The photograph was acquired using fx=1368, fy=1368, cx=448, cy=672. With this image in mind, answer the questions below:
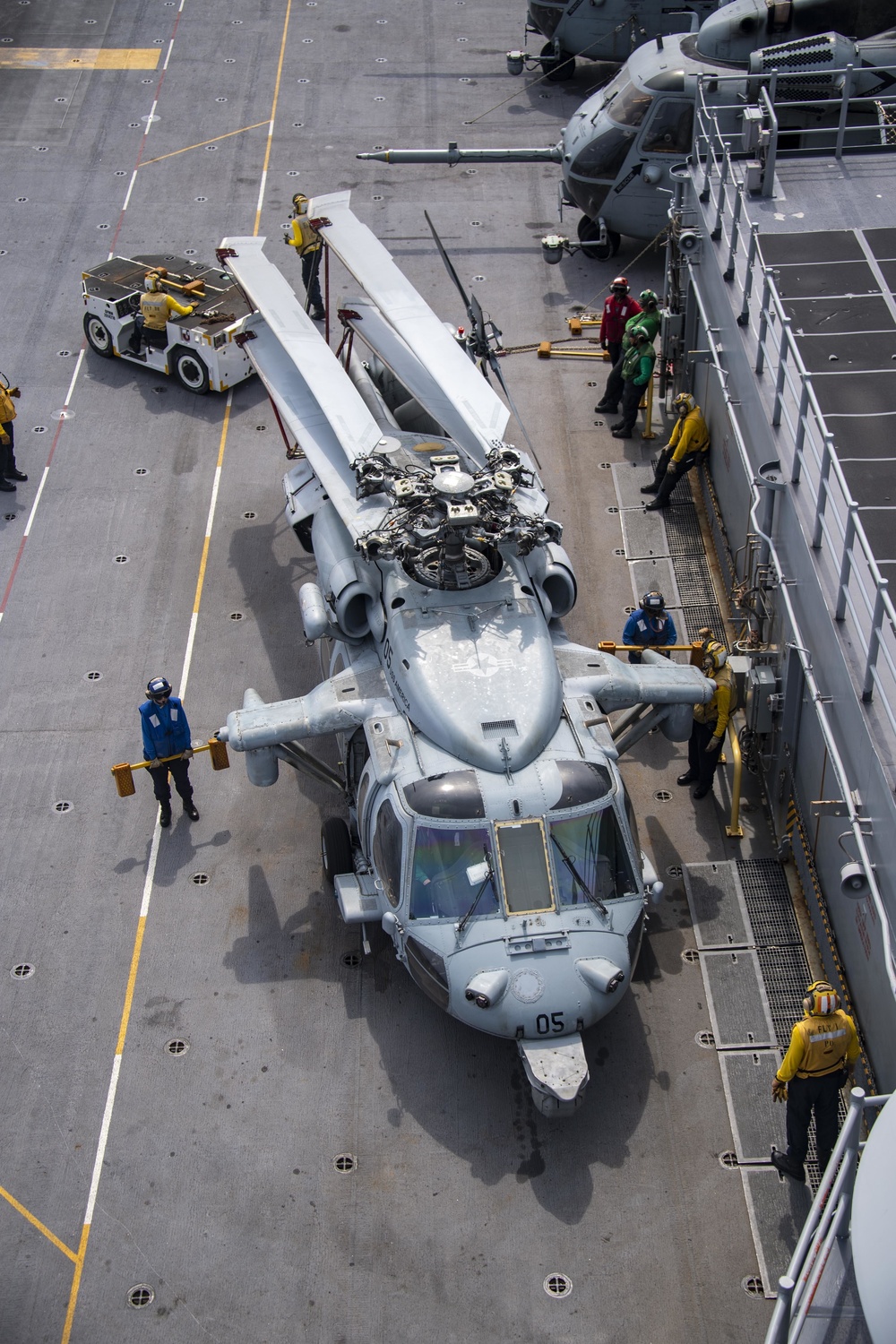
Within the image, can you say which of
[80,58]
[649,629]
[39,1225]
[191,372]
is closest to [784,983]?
[649,629]

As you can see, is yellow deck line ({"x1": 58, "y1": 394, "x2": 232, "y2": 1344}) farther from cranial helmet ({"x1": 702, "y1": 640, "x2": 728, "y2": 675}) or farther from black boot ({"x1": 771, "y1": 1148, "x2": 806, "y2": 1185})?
cranial helmet ({"x1": 702, "y1": 640, "x2": 728, "y2": 675})

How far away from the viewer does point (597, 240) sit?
24.1 metres

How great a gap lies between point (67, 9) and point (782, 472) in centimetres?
2732

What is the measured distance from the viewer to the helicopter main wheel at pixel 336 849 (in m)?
13.7

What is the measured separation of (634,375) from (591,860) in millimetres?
9469

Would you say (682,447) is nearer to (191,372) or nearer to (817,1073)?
(191,372)

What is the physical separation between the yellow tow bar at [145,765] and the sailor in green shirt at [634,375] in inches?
334

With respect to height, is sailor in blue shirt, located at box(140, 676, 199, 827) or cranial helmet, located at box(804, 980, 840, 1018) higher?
cranial helmet, located at box(804, 980, 840, 1018)

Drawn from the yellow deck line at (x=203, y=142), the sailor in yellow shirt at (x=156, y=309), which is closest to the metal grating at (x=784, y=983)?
the sailor in yellow shirt at (x=156, y=309)

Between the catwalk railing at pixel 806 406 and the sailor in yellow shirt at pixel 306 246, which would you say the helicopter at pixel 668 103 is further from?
the sailor in yellow shirt at pixel 306 246

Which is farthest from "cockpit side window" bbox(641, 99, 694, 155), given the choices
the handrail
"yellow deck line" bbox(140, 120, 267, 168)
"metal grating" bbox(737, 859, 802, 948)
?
the handrail

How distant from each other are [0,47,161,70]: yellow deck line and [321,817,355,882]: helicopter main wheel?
23.3 metres

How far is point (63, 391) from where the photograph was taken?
2161 cm

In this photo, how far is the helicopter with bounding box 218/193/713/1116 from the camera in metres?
11.7
